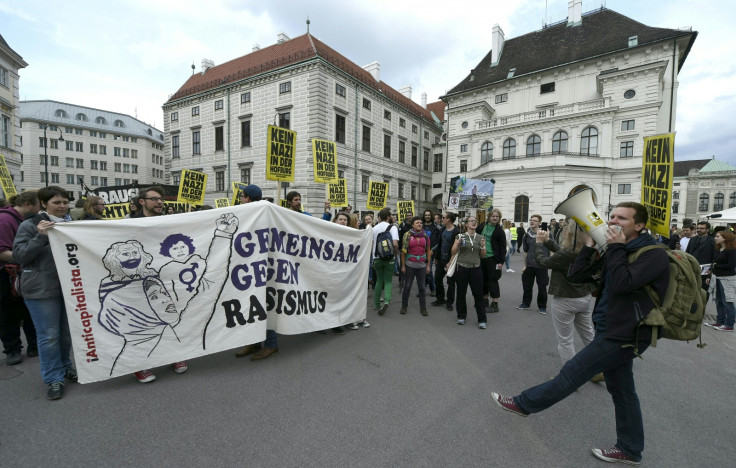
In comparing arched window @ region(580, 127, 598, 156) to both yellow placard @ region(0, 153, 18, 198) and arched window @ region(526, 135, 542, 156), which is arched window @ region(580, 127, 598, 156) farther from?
yellow placard @ region(0, 153, 18, 198)

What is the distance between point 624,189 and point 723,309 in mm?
26517

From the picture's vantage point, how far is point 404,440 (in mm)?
2533

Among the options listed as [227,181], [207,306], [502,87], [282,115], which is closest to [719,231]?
[207,306]

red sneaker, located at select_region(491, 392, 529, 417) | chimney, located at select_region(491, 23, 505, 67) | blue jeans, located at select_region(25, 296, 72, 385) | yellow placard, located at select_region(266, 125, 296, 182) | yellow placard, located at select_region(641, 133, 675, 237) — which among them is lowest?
red sneaker, located at select_region(491, 392, 529, 417)

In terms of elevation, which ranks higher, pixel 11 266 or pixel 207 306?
pixel 11 266

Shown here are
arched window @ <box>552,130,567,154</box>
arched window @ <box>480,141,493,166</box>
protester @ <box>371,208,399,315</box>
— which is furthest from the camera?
arched window @ <box>480,141,493,166</box>

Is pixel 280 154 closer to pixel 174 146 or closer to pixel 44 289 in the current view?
pixel 44 289

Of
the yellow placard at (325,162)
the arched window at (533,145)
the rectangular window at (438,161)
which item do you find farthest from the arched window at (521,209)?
the yellow placard at (325,162)

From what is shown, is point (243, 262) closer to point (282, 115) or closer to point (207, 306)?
point (207, 306)

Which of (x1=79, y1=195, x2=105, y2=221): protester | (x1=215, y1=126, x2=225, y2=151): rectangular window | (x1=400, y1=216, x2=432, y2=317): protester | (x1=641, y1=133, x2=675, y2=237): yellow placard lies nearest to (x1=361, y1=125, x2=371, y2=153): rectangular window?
(x1=215, y1=126, x2=225, y2=151): rectangular window

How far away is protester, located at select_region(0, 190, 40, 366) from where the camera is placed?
3.36 meters

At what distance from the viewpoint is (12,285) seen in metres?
3.76

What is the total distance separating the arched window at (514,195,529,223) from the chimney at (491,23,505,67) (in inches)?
737

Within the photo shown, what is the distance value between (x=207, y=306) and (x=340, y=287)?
72.4 inches
